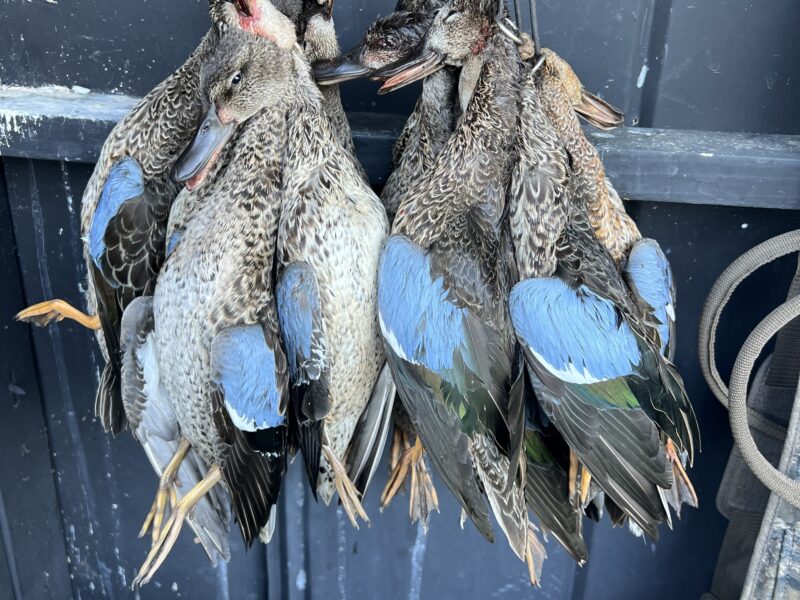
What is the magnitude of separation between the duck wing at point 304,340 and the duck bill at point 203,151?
208 millimetres

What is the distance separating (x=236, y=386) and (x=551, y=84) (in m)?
0.71

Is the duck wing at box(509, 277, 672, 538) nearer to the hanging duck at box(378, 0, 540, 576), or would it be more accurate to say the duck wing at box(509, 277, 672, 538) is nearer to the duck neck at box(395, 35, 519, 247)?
the hanging duck at box(378, 0, 540, 576)

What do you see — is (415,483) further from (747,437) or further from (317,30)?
(317,30)

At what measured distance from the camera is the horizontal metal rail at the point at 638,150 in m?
1.33

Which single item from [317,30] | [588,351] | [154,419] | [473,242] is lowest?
[154,419]

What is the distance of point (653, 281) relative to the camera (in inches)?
48.0

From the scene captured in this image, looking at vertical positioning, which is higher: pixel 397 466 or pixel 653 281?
pixel 653 281

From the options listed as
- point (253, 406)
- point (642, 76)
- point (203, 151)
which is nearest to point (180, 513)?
point (253, 406)

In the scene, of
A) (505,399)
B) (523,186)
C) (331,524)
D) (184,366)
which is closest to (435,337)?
(505,399)

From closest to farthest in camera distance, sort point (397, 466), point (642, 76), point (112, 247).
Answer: point (112, 247)
point (642, 76)
point (397, 466)

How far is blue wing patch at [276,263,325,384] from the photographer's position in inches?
44.7

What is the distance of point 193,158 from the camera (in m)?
1.16

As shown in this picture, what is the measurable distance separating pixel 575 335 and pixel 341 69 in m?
0.60

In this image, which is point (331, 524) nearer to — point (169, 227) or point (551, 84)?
point (169, 227)
